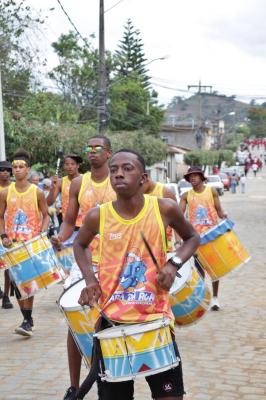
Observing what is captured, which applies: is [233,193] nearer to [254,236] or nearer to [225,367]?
[254,236]

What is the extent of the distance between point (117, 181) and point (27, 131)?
60.6ft

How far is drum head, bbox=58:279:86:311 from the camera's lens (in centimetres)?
468

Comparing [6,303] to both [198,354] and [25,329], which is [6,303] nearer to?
[25,329]

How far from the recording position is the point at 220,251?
26.4 feet

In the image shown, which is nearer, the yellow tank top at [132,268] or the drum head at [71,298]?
the yellow tank top at [132,268]

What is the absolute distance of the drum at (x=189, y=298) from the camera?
5.70 metres

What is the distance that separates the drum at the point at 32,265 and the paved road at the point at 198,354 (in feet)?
2.22

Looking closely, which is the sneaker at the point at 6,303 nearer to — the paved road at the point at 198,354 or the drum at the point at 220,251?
the paved road at the point at 198,354

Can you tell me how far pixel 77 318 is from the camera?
4668 millimetres

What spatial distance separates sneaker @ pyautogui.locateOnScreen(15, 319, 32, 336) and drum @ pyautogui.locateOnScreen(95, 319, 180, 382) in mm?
3989

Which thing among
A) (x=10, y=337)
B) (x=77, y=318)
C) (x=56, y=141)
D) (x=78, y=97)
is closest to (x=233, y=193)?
(x=78, y=97)

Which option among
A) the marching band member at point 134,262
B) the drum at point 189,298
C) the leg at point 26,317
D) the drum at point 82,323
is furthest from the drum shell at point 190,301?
the leg at point 26,317

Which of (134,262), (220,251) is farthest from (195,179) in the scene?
(134,262)

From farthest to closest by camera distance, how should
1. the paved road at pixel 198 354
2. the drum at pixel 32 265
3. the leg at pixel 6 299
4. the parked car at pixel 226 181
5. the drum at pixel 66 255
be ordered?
the parked car at pixel 226 181, the leg at pixel 6 299, the drum at pixel 66 255, the drum at pixel 32 265, the paved road at pixel 198 354
